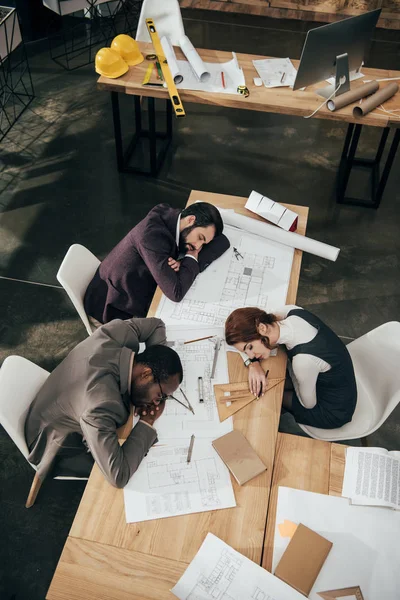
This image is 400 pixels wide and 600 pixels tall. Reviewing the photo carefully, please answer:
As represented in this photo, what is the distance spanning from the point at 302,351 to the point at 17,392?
1.16 metres

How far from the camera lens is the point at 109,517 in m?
1.83

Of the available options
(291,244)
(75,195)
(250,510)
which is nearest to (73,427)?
(250,510)

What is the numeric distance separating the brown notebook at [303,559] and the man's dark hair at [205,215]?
1.44 metres

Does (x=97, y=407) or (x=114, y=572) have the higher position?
(x=97, y=407)

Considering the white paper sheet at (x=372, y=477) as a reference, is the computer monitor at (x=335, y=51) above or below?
above

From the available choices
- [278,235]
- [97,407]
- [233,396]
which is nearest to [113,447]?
[97,407]

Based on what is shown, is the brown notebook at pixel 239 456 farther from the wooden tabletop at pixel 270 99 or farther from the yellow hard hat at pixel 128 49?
the yellow hard hat at pixel 128 49

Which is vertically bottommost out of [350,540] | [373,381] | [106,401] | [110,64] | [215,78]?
[373,381]

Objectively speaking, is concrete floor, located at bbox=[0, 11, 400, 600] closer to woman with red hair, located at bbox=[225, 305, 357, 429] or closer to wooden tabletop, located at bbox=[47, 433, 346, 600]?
woman with red hair, located at bbox=[225, 305, 357, 429]

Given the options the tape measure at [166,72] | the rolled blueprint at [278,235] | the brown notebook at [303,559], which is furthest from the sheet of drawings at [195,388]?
the tape measure at [166,72]

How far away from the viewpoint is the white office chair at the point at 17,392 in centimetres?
200

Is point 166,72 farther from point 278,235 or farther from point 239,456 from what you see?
point 239,456

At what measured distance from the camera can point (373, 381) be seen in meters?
2.50

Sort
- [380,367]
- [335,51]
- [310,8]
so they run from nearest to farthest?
[380,367], [335,51], [310,8]
